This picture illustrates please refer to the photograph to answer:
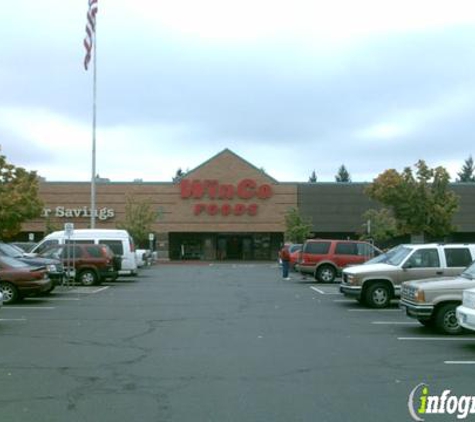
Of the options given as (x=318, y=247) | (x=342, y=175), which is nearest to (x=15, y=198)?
(x=318, y=247)

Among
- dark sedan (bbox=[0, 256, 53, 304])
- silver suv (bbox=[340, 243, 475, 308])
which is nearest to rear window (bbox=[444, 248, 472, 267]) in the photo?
silver suv (bbox=[340, 243, 475, 308])

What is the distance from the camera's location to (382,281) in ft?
61.9

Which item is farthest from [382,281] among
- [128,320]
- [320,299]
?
[128,320]

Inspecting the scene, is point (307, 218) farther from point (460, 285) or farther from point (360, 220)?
point (460, 285)

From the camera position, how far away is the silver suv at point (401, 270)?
58.4ft

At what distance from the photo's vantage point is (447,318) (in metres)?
13.6

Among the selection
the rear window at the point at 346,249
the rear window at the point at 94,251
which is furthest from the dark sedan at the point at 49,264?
the rear window at the point at 346,249

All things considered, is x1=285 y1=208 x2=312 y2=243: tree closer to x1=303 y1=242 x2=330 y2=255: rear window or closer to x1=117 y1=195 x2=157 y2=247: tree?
x1=117 y1=195 x2=157 y2=247: tree

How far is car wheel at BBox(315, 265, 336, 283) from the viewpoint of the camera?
29.5 meters

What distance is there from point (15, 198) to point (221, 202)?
26679mm

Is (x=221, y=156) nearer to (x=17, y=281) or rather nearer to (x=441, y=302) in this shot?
(x=17, y=281)

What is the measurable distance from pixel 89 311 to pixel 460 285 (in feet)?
29.2

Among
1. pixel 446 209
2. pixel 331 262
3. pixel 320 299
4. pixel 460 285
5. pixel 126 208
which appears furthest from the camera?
pixel 126 208

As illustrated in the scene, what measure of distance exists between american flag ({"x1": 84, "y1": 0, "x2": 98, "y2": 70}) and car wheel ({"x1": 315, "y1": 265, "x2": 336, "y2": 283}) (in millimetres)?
17290
